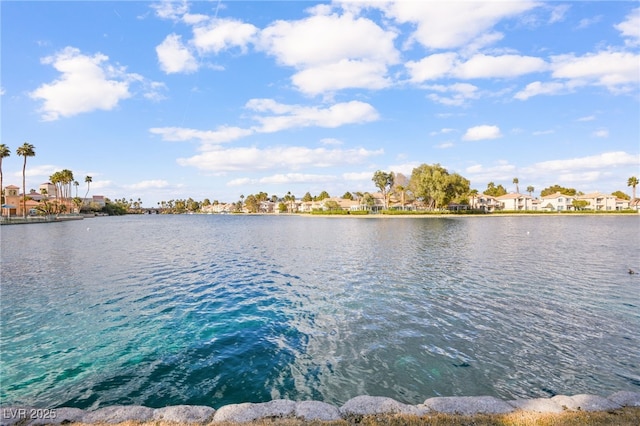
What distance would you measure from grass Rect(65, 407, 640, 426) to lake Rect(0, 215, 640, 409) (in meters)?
2.26

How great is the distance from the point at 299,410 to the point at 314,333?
616 cm

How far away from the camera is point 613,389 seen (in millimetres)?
7812

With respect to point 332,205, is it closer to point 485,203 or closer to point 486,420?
point 485,203

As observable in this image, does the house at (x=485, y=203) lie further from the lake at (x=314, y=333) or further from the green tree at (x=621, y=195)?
the lake at (x=314, y=333)

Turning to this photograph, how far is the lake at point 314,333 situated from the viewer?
813cm

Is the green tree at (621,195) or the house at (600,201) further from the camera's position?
the green tree at (621,195)

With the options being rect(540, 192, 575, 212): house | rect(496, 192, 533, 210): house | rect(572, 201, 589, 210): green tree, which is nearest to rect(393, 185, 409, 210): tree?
rect(496, 192, 533, 210): house

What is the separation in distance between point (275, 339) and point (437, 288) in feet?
34.0

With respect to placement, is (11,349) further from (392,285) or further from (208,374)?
(392,285)

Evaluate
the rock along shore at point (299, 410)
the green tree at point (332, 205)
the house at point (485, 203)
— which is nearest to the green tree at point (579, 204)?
the house at point (485, 203)

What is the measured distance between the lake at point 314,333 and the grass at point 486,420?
226cm

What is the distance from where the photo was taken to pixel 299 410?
560 centimetres

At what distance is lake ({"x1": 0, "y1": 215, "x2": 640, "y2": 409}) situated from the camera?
320 inches

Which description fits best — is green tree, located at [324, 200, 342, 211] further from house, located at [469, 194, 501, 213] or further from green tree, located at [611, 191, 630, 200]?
green tree, located at [611, 191, 630, 200]
